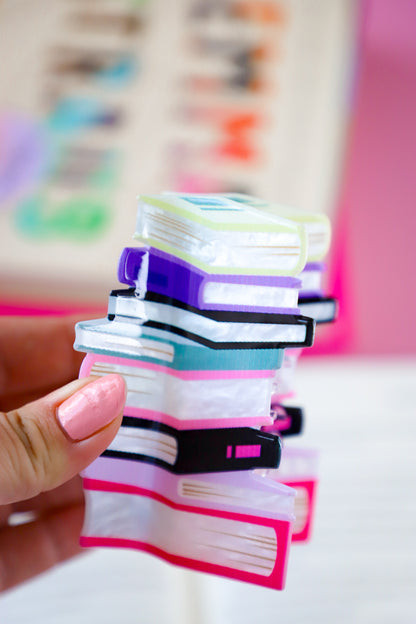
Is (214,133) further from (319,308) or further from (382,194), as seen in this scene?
(319,308)

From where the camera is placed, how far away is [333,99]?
1263mm

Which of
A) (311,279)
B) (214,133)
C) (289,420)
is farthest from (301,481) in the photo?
(214,133)

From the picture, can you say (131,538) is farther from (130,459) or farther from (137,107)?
(137,107)

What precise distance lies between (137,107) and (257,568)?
1.07 m

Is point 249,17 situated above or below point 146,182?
above

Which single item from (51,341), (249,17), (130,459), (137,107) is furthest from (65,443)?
(249,17)

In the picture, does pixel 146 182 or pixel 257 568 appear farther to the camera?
pixel 146 182

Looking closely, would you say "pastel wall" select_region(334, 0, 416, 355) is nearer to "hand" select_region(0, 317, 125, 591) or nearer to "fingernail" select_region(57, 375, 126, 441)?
"hand" select_region(0, 317, 125, 591)

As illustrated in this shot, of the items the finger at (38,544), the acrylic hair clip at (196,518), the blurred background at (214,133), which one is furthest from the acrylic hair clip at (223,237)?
the blurred background at (214,133)

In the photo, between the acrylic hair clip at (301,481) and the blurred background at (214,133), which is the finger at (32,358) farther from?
the blurred background at (214,133)

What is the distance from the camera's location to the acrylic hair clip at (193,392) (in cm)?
37

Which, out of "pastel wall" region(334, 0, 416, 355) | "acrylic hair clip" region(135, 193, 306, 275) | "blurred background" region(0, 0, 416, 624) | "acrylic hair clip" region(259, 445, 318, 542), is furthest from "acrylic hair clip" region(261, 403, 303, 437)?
"pastel wall" region(334, 0, 416, 355)

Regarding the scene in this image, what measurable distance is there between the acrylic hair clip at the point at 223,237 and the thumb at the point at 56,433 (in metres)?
0.08

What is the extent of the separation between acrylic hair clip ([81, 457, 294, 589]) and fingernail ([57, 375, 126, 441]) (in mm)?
49
